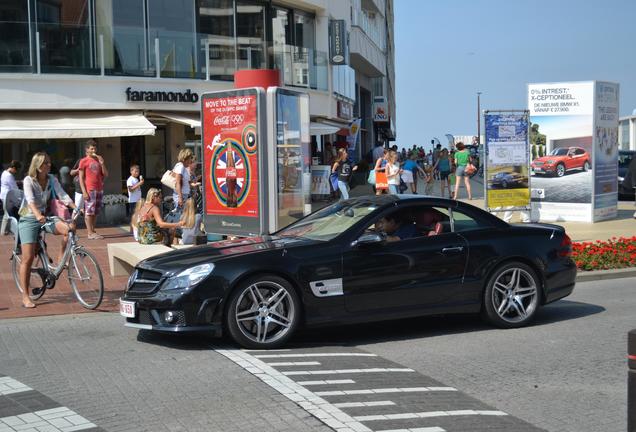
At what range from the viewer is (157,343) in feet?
27.5

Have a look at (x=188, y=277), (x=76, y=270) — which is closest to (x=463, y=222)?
(x=188, y=277)

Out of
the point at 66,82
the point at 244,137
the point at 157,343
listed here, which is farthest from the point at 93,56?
the point at 157,343

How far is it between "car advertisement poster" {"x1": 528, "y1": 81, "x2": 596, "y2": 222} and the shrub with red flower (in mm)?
6176

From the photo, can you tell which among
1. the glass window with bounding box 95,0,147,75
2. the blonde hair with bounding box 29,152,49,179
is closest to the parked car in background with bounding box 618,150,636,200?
the glass window with bounding box 95,0,147,75

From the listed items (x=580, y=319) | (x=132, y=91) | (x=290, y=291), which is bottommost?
(x=580, y=319)

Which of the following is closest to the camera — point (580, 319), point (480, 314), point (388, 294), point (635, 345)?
point (635, 345)

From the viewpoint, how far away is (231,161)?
42.0 feet

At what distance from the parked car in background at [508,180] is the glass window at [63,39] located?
445 inches

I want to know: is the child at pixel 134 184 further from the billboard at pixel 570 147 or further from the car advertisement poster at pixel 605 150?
the car advertisement poster at pixel 605 150

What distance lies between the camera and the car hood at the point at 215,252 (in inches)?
318

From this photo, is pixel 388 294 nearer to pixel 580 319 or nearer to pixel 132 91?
pixel 580 319

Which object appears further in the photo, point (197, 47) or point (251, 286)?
point (197, 47)

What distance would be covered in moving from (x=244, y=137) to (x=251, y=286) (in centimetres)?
496

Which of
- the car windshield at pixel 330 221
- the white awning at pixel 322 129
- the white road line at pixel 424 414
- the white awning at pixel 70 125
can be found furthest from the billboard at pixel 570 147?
the white road line at pixel 424 414
